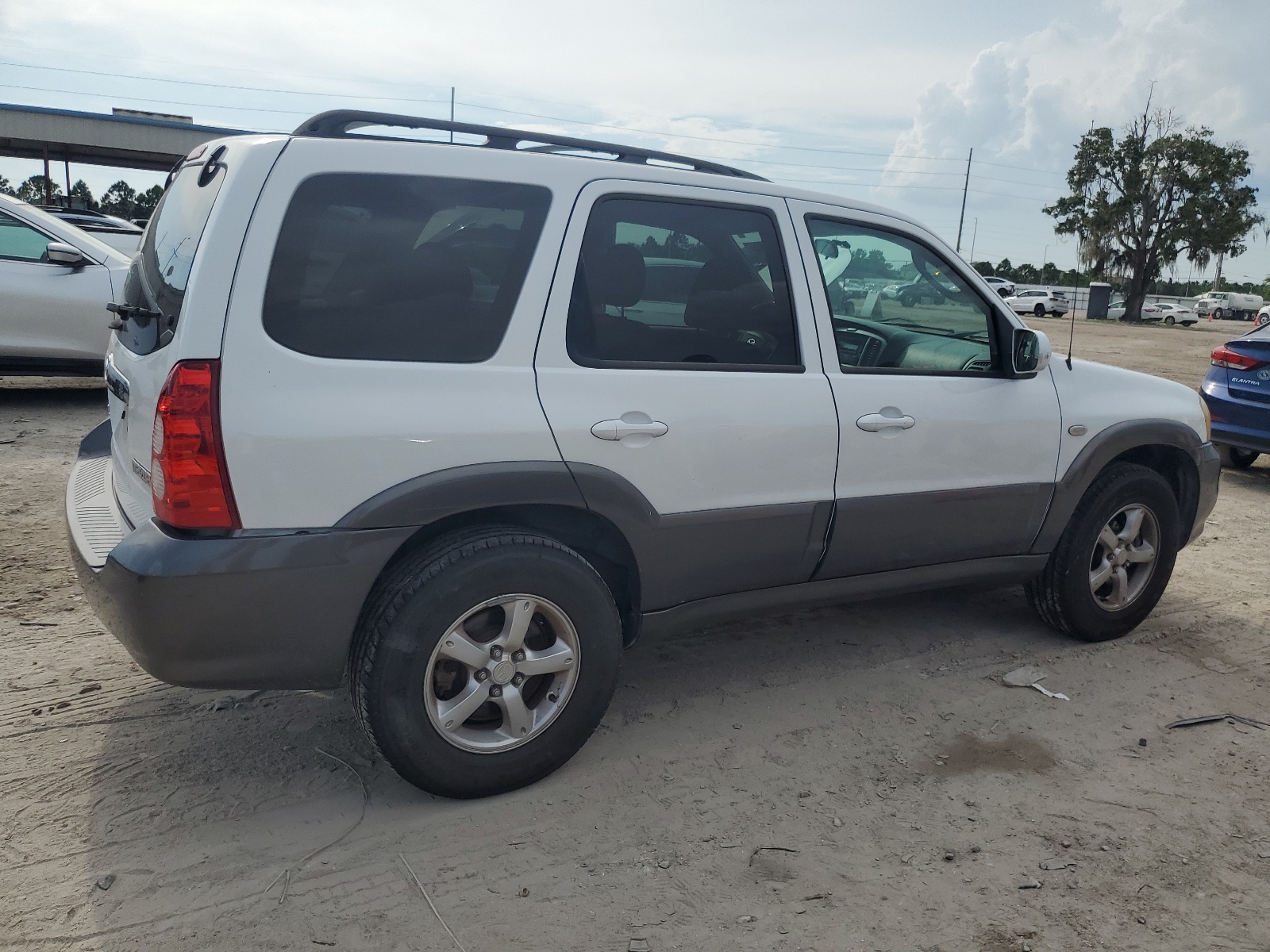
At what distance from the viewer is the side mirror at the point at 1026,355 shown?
12.7ft

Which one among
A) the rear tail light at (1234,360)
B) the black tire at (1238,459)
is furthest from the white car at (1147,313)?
the rear tail light at (1234,360)

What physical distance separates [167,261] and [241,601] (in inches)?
41.4

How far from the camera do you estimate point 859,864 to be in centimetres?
276

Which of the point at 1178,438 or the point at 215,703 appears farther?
the point at 1178,438

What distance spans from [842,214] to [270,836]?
2.77 metres

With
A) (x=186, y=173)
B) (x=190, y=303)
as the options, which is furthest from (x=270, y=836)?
(x=186, y=173)

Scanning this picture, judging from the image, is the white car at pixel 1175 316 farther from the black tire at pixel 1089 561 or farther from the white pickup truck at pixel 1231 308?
the black tire at pixel 1089 561

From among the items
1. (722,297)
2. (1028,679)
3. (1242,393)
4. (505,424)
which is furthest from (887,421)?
(1242,393)

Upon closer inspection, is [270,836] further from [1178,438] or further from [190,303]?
[1178,438]

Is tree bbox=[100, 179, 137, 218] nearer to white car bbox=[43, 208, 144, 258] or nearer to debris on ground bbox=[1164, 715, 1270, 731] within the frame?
white car bbox=[43, 208, 144, 258]

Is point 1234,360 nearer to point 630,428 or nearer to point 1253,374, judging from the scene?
point 1253,374

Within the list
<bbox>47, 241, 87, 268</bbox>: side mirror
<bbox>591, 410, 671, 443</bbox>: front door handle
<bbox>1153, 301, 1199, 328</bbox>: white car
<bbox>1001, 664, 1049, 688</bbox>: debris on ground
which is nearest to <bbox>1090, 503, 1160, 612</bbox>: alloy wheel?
<bbox>1001, 664, 1049, 688</bbox>: debris on ground

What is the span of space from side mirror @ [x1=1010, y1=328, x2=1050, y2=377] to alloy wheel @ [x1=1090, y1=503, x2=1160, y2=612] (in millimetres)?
879

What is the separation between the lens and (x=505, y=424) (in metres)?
2.83
